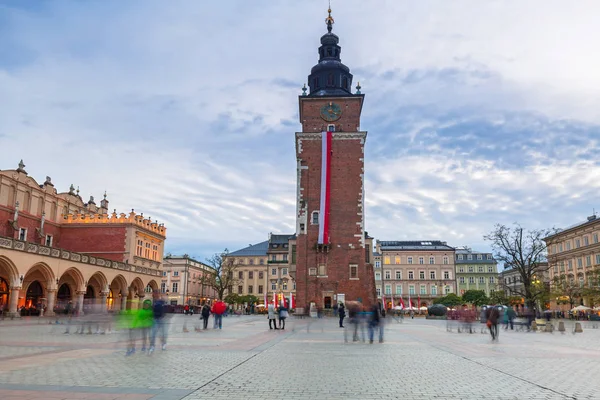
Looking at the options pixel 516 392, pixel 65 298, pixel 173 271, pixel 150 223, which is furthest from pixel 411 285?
pixel 516 392

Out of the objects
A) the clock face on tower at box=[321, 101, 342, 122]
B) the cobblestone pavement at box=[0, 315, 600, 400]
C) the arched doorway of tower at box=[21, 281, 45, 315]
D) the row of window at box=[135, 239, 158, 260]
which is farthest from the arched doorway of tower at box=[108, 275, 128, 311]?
the cobblestone pavement at box=[0, 315, 600, 400]

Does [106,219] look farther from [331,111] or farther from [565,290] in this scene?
[565,290]

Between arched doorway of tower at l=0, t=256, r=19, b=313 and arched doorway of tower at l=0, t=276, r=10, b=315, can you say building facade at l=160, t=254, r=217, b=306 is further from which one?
arched doorway of tower at l=0, t=256, r=19, b=313

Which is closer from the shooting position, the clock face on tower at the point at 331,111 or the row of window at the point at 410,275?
the clock face on tower at the point at 331,111

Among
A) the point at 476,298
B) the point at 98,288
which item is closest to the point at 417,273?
the point at 476,298

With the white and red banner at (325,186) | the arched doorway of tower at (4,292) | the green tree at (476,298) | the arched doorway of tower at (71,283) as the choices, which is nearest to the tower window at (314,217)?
the white and red banner at (325,186)

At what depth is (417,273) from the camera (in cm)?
10244

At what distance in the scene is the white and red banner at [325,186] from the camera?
2146 inches

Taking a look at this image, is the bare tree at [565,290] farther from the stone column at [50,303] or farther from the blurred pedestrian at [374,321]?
the stone column at [50,303]

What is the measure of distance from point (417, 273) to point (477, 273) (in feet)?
58.7

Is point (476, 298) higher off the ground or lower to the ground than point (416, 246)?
lower

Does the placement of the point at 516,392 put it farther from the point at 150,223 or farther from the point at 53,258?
the point at 150,223

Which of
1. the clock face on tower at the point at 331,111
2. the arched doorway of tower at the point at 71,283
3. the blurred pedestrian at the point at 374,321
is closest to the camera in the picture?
the blurred pedestrian at the point at 374,321

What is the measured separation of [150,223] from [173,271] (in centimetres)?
4168
